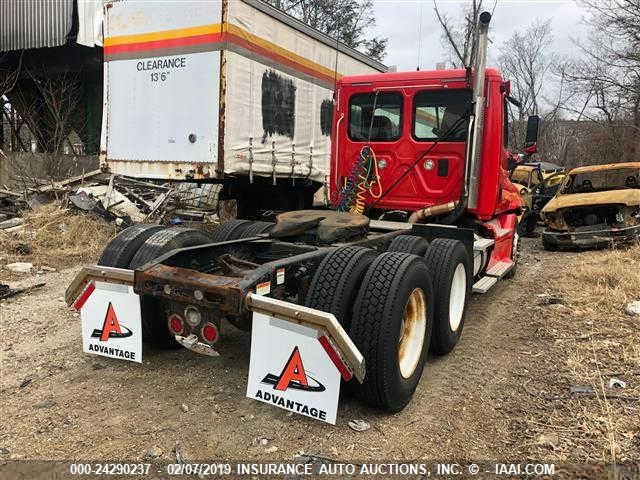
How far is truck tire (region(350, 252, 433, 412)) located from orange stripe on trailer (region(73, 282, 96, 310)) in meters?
1.95

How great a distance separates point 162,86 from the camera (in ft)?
23.8

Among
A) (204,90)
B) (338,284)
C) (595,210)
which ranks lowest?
(338,284)

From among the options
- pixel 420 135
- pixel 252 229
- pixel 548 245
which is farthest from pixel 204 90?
pixel 548 245

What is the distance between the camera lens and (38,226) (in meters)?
9.54

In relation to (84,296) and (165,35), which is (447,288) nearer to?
(84,296)

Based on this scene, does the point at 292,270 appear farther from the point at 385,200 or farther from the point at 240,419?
the point at 385,200

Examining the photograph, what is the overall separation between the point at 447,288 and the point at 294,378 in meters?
1.94

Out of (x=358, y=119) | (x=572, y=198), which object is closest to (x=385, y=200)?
(x=358, y=119)

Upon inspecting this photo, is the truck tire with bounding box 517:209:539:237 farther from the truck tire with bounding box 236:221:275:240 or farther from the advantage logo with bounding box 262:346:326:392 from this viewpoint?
the advantage logo with bounding box 262:346:326:392

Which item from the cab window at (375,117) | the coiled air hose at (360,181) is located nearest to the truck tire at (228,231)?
the coiled air hose at (360,181)

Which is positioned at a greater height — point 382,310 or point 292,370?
point 382,310

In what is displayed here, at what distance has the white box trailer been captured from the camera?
22.2 ft

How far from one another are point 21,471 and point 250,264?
2.04m

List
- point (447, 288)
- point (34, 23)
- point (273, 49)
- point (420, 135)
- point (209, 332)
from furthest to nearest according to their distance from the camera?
point (34, 23)
point (273, 49)
point (420, 135)
point (447, 288)
point (209, 332)
